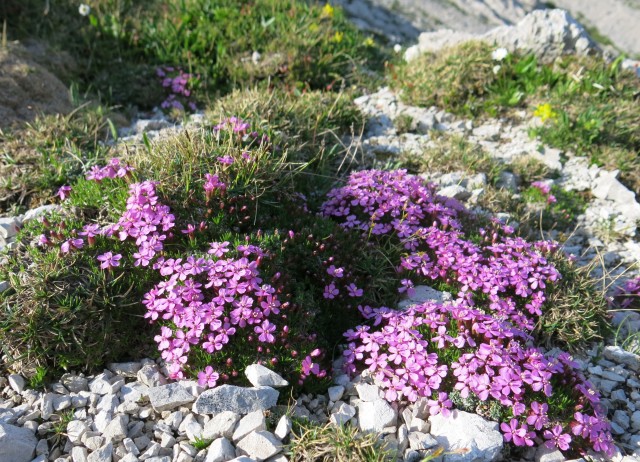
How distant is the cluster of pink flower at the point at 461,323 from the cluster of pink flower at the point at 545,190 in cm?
112

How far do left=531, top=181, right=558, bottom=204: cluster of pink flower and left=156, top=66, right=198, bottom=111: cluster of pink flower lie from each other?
186 inches

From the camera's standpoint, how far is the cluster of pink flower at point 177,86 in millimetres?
8133

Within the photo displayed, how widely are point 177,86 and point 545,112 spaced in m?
5.14

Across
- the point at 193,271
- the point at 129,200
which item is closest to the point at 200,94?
A: the point at 129,200

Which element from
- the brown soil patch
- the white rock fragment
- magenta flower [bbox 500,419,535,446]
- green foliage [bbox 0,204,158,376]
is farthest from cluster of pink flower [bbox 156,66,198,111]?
magenta flower [bbox 500,419,535,446]

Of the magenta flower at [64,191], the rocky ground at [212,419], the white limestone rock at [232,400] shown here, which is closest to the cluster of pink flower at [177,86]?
the magenta flower at [64,191]

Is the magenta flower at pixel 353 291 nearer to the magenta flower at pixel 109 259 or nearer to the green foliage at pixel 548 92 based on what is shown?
the magenta flower at pixel 109 259

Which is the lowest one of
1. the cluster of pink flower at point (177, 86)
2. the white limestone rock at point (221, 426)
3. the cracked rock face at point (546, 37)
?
the cluster of pink flower at point (177, 86)

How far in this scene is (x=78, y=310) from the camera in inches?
164

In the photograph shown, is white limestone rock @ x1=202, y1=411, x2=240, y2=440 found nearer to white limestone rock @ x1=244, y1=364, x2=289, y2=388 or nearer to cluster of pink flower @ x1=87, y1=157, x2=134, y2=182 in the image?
white limestone rock @ x1=244, y1=364, x2=289, y2=388

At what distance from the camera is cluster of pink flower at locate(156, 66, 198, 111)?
8.13 m

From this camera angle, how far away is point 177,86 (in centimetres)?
834

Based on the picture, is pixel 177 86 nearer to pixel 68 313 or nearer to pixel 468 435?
pixel 68 313

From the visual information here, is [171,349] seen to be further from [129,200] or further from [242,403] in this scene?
[129,200]
